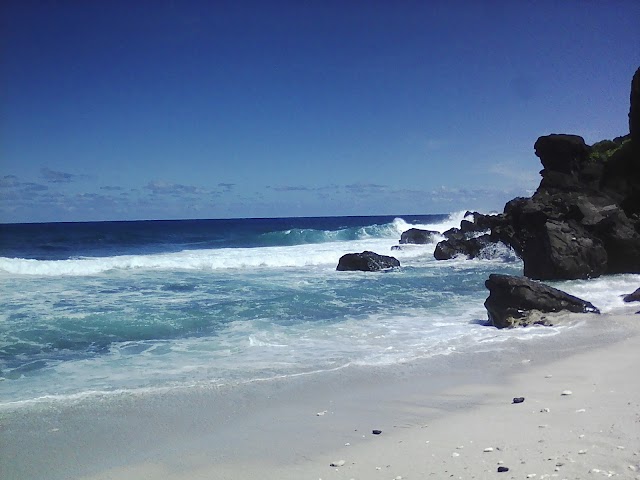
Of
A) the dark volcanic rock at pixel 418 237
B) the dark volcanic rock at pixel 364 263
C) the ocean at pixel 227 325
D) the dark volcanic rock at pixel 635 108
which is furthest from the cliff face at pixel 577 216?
the dark volcanic rock at pixel 418 237

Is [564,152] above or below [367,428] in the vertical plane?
above

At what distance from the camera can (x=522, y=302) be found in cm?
1107

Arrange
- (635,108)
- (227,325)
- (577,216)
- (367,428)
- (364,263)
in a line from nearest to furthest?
(367,428) → (227,325) → (577,216) → (635,108) → (364,263)

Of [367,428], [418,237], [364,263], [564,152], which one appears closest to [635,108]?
[564,152]

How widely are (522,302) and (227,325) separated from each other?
19.7ft

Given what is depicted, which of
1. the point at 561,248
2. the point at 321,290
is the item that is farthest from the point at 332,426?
the point at 561,248

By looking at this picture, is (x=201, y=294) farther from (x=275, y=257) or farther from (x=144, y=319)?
(x=275, y=257)

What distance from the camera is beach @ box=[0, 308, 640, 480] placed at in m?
4.45

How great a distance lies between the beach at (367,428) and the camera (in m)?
4.45

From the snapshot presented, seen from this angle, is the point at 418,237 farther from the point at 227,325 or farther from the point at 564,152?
the point at 227,325

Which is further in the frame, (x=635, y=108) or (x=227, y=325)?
(x=635, y=108)

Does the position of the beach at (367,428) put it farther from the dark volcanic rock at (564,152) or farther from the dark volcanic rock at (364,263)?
the dark volcanic rock at (564,152)

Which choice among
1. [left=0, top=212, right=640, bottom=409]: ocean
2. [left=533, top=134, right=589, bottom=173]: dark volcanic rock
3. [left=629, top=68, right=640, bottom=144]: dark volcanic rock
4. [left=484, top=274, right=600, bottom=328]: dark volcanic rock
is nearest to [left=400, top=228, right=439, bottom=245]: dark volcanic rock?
[left=533, top=134, right=589, bottom=173]: dark volcanic rock

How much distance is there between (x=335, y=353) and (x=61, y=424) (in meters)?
4.20
